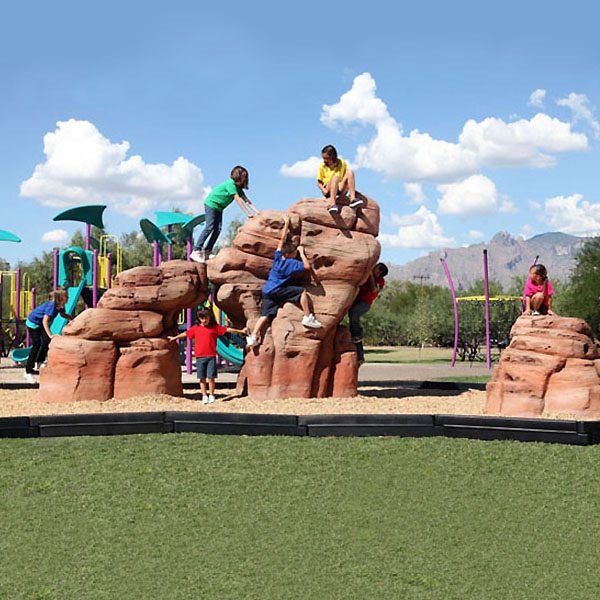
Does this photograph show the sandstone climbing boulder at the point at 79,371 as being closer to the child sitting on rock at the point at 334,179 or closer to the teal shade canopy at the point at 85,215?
the child sitting on rock at the point at 334,179

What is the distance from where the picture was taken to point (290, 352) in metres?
10.6

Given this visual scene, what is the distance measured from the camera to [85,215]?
64.5ft

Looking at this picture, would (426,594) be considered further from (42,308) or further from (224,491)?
(42,308)

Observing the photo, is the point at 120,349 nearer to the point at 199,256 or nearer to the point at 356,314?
the point at 199,256

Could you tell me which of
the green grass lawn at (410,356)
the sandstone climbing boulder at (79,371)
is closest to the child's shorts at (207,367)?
the sandstone climbing boulder at (79,371)

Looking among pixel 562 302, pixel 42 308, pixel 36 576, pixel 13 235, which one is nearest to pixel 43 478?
pixel 36 576

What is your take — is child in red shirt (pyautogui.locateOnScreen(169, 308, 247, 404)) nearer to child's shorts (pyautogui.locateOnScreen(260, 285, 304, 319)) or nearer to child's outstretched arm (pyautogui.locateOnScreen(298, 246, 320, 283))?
child's shorts (pyautogui.locateOnScreen(260, 285, 304, 319))

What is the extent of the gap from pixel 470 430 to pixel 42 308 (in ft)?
28.2

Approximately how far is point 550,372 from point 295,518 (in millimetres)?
4367

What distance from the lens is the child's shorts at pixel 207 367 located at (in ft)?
35.2

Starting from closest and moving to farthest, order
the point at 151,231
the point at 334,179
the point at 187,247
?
1. the point at 334,179
2. the point at 187,247
3. the point at 151,231

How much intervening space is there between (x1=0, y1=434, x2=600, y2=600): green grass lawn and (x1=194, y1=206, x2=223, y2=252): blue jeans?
4.75 metres

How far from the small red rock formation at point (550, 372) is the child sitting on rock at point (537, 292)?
1288mm

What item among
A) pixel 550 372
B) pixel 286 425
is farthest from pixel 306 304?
pixel 550 372
